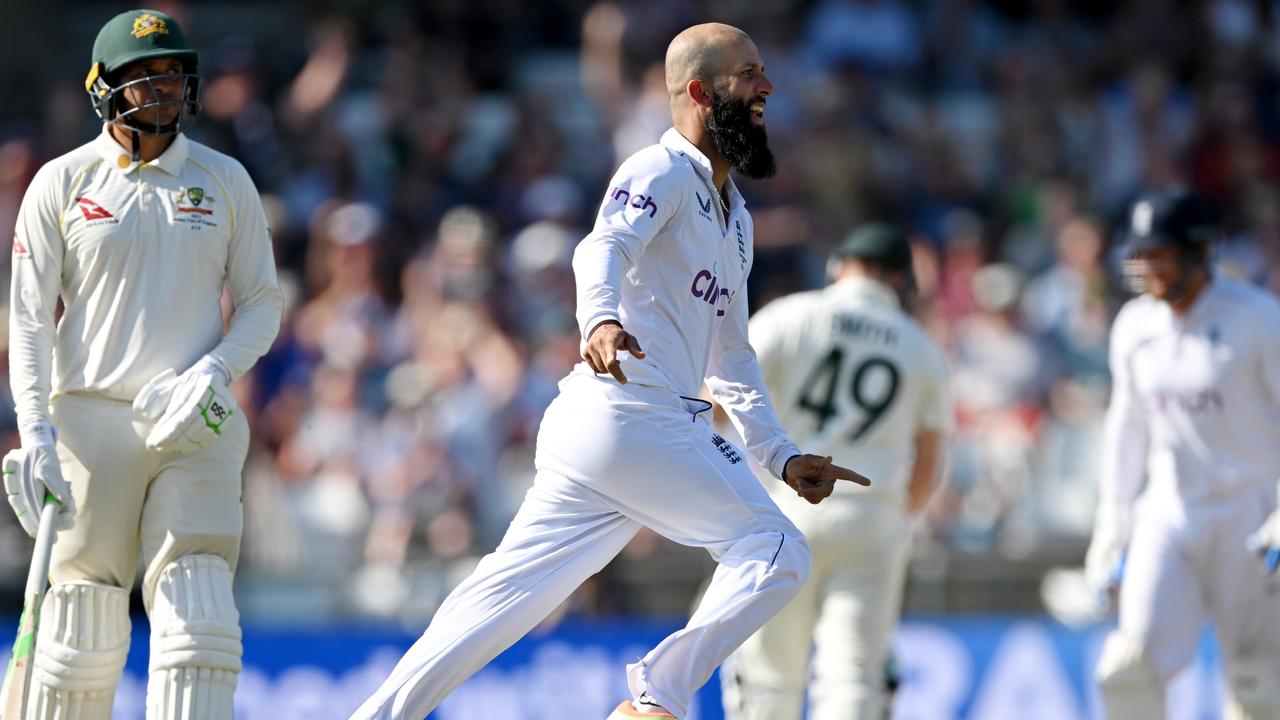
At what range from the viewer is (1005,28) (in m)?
16.6

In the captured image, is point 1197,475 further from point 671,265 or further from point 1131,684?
point 671,265

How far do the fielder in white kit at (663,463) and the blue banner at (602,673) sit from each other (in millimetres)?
5229

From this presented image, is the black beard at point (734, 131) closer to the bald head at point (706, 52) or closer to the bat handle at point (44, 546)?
the bald head at point (706, 52)

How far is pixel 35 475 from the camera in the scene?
623 cm

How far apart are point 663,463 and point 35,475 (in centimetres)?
200

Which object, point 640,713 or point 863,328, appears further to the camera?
point 863,328

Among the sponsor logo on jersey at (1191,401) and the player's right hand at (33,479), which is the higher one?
the sponsor logo on jersey at (1191,401)

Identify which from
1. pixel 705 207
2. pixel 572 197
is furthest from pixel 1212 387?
pixel 572 197

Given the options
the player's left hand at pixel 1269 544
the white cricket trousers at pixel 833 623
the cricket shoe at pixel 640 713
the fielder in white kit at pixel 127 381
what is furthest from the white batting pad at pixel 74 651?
the player's left hand at pixel 1269 544

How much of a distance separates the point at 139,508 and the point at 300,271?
8038 millimetres

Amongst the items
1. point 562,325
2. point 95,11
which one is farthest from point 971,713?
point 95,11

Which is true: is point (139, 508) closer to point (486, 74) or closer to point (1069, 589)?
point (1069, 589)

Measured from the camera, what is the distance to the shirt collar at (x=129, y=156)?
6.55 metres

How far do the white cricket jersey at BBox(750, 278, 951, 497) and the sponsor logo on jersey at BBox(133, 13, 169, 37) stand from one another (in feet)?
9.94
